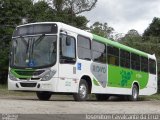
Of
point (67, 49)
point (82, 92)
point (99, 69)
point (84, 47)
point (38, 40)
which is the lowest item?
point (82, 92)

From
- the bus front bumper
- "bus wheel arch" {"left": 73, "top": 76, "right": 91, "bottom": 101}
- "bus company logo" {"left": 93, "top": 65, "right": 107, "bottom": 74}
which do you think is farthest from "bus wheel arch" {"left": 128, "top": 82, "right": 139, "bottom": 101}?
the bus front bumper

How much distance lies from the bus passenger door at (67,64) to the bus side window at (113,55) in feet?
13.0

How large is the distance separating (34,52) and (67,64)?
1.39 metres

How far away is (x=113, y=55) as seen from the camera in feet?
75.8

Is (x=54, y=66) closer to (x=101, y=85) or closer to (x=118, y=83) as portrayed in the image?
(x=101, y=85)

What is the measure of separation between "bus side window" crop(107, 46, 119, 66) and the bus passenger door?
3955 millimetres

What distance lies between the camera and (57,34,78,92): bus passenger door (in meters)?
18.0

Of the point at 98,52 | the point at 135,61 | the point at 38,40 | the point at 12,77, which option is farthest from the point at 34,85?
the point at 135,61

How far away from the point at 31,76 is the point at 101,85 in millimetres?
4492

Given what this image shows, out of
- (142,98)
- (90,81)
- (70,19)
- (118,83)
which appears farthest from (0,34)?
(90,81)

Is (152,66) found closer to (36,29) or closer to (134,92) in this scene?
(134,92)

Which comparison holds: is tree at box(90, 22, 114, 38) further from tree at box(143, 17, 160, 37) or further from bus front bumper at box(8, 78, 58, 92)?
bus front bumper at box(8, 78, 58, 92)

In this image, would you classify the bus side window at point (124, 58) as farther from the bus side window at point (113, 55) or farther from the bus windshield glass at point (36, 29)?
the bus windshield glass at point (36, 29)

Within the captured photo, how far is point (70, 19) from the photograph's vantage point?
47.2 m
